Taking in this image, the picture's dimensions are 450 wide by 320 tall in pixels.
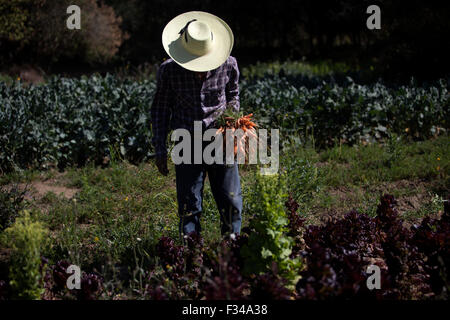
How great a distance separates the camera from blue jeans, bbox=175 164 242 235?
3.32 metres

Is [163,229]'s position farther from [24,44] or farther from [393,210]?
[24,44]

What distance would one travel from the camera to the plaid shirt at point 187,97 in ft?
10.7

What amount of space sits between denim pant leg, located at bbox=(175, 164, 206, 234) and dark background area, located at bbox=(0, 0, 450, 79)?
749 cm

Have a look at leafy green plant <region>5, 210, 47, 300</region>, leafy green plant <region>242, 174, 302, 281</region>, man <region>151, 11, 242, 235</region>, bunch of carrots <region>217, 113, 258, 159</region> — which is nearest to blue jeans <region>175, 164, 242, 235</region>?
man <region>151, 11, 242, 235</region>

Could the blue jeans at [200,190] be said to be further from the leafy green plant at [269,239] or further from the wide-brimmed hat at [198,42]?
the wide-brimmed hat at [198,42]

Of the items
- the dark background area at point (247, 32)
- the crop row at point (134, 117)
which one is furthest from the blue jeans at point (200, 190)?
the dark background area at point (247, 32)

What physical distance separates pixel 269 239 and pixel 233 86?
1232mm

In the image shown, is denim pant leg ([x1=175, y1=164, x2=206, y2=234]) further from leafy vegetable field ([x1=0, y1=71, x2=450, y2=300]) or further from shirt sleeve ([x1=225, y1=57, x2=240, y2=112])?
shirt sleeve ([x1=225, y1=57, x2=240, y2=112])

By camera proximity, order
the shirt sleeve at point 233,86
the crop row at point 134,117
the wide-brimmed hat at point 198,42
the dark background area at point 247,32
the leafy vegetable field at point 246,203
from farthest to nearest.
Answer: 1. the dark background area at point 247,32
2. the crop row at point 134,117
3. the shirt sleeve at point 233,86
4. the wide-brimmed hat at point 198,42
5. the leafy vegetable field at point 246,203

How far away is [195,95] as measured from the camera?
A: 3266mm

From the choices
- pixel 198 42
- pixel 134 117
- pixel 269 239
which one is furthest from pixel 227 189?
pixel 134 117

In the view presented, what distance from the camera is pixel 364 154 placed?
5.96m

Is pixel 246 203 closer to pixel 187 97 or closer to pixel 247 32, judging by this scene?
pixel 187 97

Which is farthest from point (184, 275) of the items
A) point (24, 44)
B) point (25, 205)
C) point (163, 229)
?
point (24, 44)
